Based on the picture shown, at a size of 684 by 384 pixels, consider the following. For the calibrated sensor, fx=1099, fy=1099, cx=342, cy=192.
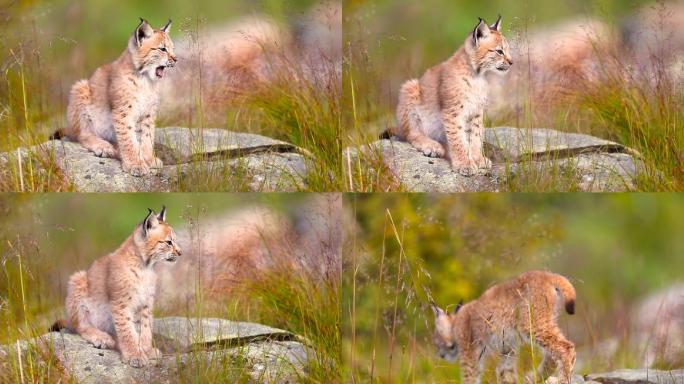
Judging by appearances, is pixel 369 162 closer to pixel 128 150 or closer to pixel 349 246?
pixel 349 246

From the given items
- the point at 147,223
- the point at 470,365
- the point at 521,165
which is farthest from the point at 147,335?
the point at 521,165

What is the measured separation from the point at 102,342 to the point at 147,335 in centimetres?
33

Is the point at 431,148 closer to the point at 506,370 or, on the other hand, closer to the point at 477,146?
the point at 477,146

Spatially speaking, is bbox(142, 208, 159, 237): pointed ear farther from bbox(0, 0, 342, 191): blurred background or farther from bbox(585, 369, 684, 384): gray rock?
bbox(585, 369, 684, 384): gray rock

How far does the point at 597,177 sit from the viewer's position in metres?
8.48

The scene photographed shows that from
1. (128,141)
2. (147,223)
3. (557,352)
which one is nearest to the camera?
(557,352)

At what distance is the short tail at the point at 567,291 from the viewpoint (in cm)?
812

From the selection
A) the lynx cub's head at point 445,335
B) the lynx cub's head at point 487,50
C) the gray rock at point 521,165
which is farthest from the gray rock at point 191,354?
Result: the lynx cub's head at point 487,50

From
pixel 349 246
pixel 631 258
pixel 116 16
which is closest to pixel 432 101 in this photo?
pixel 349 246

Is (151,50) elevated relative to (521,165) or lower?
elevated

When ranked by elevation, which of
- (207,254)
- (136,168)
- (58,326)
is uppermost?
(136,168)

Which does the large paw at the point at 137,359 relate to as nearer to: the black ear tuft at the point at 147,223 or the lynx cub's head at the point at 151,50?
the black ear tuft at the point at 147,223

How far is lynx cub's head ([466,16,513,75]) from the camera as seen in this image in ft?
27.7

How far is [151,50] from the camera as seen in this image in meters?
8.42
